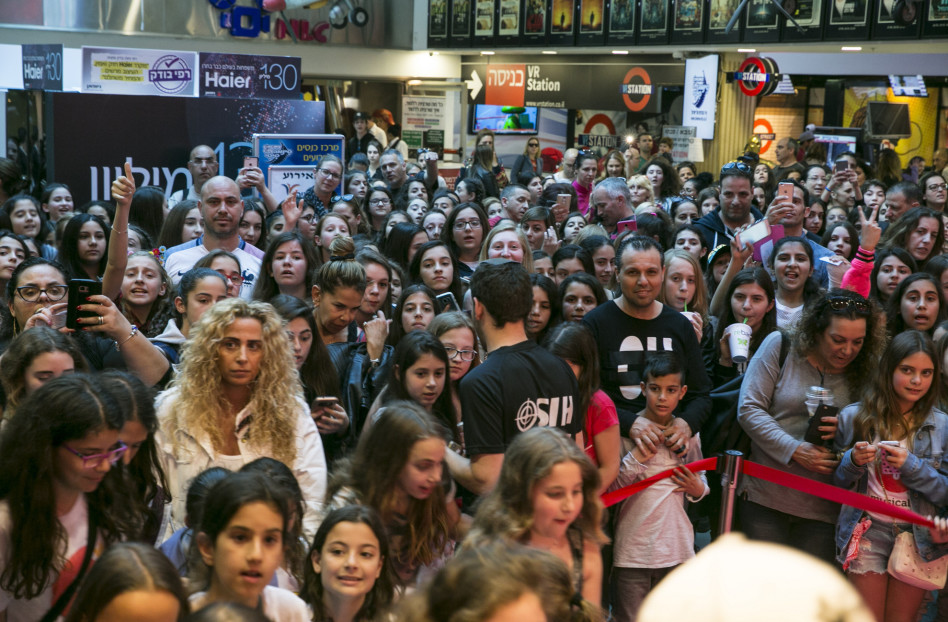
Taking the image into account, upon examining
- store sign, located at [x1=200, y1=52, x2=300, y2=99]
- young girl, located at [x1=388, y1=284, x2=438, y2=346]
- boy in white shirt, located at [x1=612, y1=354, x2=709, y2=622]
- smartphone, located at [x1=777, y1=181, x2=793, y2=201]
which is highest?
store sign, located at [x1=200, y1=52, x2=300, y2=99]

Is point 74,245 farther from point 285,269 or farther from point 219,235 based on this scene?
point 285,269

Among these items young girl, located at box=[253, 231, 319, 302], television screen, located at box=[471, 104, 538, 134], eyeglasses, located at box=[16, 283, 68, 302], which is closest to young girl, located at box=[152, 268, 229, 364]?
eyeglasses, located at box=[16, 283, 68, 302]

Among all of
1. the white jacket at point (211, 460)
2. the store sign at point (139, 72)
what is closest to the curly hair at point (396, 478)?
the white jacket at point (211, 460)

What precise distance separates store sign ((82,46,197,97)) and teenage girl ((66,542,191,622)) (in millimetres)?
9245

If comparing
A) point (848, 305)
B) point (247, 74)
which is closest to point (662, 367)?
point (848, 305)

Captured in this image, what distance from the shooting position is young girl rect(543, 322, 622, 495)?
14.1ft

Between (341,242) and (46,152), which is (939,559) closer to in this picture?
(341,242)

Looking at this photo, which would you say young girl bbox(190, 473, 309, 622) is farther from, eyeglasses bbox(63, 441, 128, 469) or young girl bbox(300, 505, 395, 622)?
eyeglasses bbox(63, 441, 128, 469)

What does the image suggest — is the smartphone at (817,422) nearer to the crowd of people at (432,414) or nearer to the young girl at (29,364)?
the crowd of people at (432,414)

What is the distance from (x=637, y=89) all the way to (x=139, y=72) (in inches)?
452

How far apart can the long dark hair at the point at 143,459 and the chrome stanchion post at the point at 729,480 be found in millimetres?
2350

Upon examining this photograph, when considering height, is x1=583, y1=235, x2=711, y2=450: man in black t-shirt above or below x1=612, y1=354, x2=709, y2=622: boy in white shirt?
above

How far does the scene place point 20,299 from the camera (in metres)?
4.71

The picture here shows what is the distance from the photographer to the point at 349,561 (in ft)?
9.93
